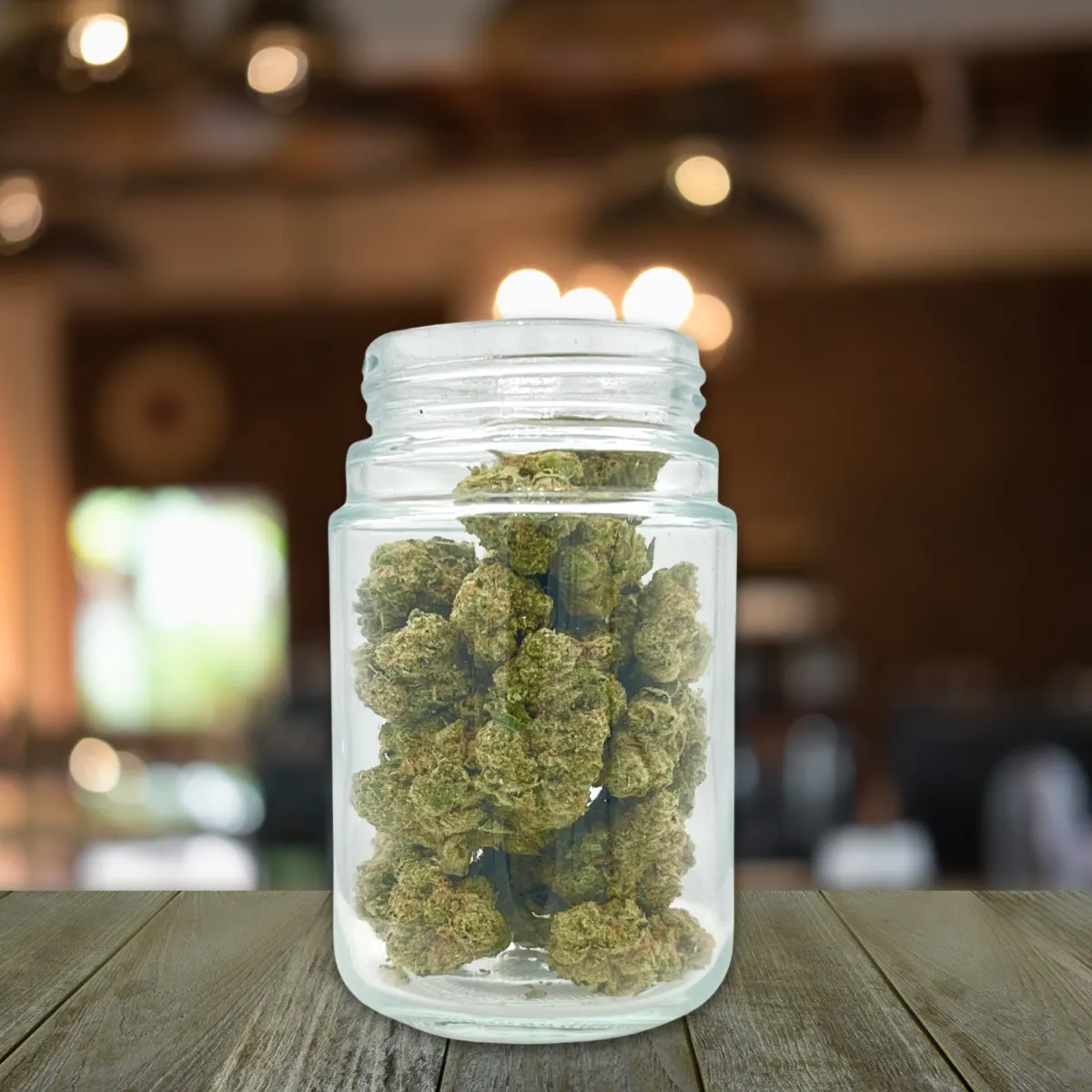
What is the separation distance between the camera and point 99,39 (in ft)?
7.05

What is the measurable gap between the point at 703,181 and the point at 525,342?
287cm

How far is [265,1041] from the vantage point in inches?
23.5

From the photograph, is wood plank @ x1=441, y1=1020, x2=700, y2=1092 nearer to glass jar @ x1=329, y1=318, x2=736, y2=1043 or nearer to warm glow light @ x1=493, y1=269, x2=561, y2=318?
glass jar @ x1=329, y1=318, x2=736, y2=1043

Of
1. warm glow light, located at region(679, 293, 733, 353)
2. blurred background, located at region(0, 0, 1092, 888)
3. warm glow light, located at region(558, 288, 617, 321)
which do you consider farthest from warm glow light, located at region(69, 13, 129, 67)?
warm glow light, located at region(679, 293, 733, 353)

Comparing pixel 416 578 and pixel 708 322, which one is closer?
pixel 416 578

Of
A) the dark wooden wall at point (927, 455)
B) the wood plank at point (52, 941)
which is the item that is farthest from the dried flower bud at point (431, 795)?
the dark wooden wall at point (927, 455)

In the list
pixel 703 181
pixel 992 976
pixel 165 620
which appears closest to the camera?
pixel 992 976

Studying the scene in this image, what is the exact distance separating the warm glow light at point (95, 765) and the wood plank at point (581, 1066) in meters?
4.41

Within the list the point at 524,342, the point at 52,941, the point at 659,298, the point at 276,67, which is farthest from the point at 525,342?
the point at 659,298

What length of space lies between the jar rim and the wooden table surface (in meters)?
0.33

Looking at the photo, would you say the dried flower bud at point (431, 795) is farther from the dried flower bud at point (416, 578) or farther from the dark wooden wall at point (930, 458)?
the dark wooden wall at point (930, 458)

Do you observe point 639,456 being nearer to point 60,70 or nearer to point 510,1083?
point 510,1083

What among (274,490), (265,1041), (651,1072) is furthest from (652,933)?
(274,490)

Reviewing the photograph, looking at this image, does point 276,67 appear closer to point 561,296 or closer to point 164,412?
point 561,296
